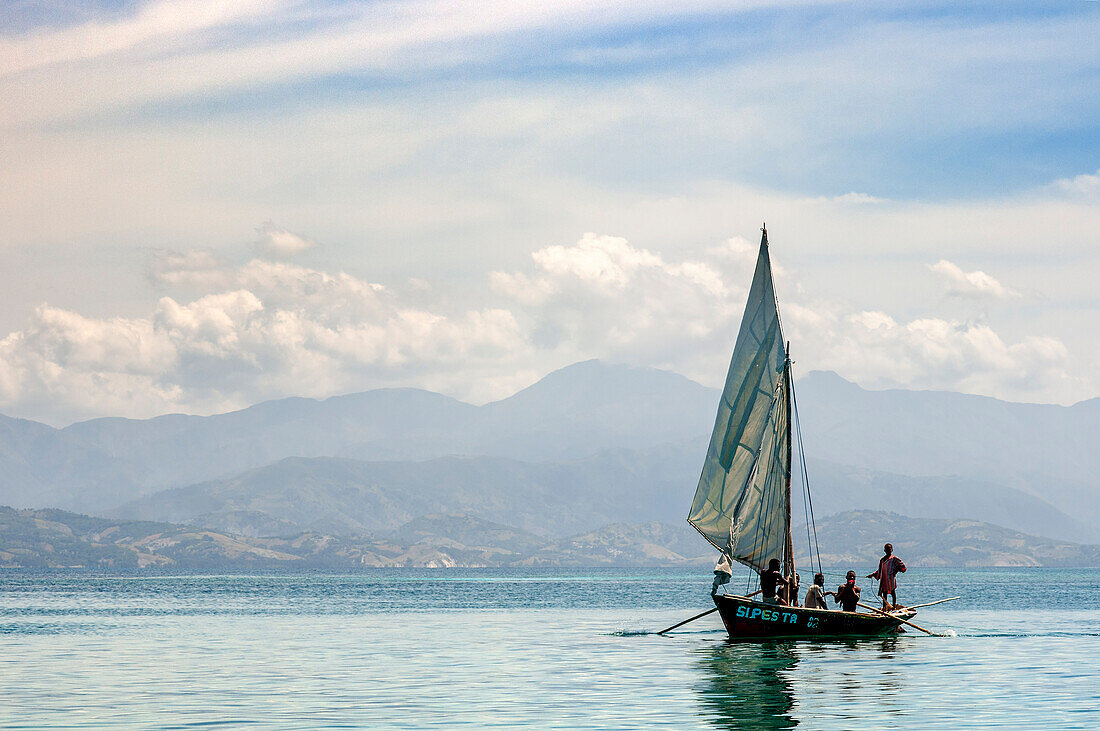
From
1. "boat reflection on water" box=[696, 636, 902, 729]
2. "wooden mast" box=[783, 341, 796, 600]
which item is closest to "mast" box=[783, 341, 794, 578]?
"wooden mast" box=[783, 341, 796, 600]

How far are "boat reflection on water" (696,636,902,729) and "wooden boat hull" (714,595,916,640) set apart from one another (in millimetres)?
597

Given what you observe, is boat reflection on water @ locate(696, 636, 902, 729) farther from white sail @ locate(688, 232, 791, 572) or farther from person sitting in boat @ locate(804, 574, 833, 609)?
white sail @ locate(688, 232, 791, 572)

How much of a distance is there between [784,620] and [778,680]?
1386 cm

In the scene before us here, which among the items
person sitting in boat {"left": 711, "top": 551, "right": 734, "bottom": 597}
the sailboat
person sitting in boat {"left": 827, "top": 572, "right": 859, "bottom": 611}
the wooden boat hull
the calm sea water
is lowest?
the calm sea water

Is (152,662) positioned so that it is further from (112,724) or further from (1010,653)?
(1010,653)

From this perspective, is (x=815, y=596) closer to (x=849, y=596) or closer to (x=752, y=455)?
(x=849, y=596)

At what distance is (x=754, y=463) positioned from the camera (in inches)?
2581

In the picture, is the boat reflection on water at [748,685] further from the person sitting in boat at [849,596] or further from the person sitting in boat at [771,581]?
the person sitting in boat at [849,596]

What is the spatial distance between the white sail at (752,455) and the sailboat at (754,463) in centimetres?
5

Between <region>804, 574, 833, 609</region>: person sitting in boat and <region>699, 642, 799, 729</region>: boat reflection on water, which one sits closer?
<region>699, 642, 799, 729</region>: boat reflection on water

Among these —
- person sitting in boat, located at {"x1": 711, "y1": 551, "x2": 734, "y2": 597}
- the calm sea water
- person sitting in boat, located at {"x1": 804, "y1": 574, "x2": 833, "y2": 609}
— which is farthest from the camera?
person sitting in boat, located at {"x1": 804, "y1": 574, "x2": 833, "y2": 609}

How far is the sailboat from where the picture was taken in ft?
214

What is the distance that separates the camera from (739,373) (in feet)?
217

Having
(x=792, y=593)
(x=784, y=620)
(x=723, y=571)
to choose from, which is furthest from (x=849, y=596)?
(x=723, y=571)
